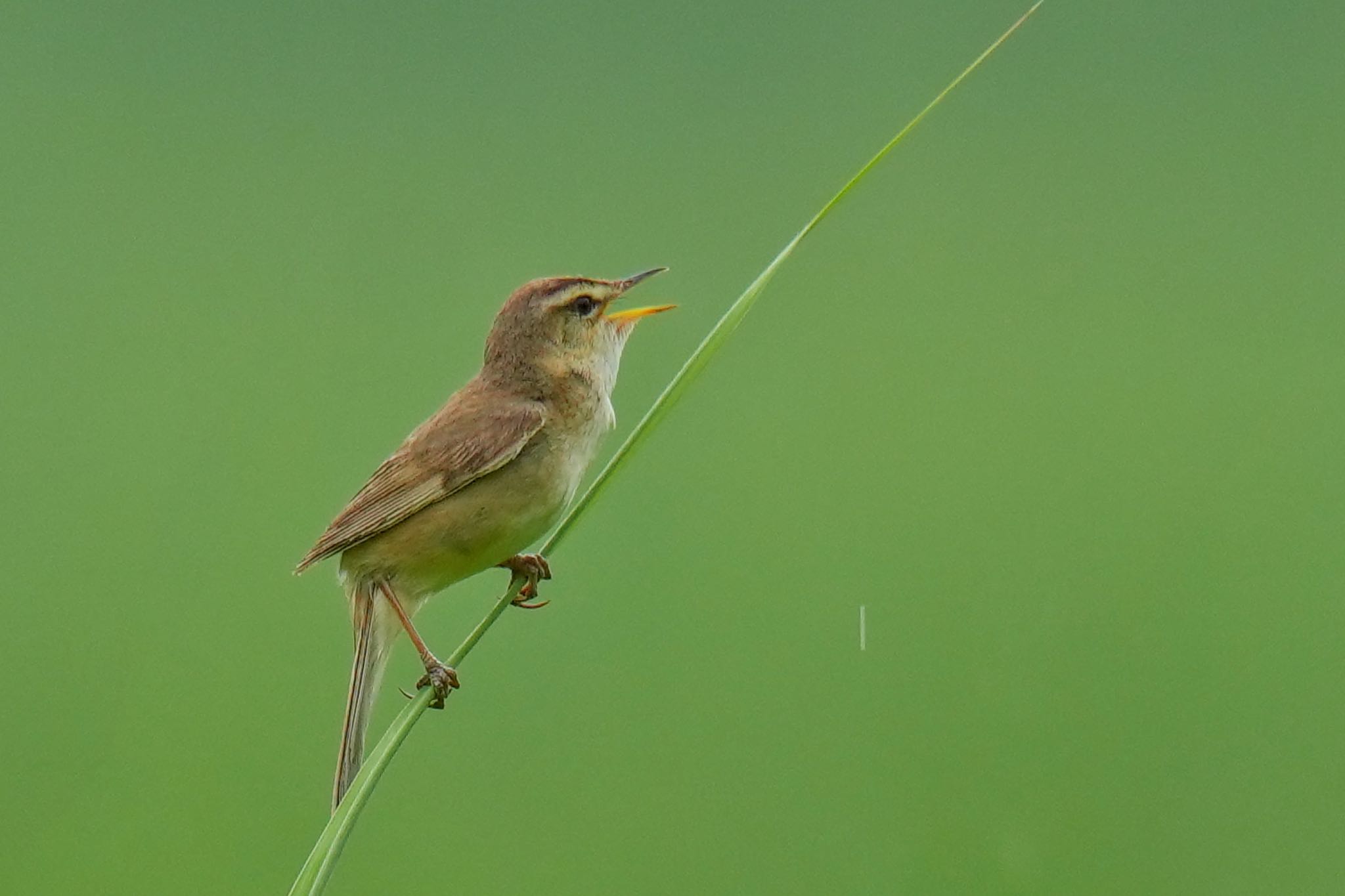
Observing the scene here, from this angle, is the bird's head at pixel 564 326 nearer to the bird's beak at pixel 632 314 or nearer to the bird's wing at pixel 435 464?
the bird's beak at pixel 632 314

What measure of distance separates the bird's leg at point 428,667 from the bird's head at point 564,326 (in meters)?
0.65

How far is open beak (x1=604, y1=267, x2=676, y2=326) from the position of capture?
135 inches

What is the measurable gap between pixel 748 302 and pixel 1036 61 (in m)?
7.18

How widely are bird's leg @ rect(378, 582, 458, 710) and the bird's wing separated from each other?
146mm

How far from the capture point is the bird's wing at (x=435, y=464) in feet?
10.9

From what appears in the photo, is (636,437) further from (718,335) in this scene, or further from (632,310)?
(632,310)

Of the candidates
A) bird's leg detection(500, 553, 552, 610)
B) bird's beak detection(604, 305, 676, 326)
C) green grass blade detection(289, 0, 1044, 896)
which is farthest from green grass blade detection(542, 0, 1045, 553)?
bird's leg detection(500, 553, 552, 610)

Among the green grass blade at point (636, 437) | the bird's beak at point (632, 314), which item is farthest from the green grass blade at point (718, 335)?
the bird's beak at point (632, 314)

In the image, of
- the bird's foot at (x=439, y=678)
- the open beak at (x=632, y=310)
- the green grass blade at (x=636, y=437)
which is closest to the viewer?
the green grass blade at (x=636, y=437)

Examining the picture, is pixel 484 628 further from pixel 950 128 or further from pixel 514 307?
pixel 950 128

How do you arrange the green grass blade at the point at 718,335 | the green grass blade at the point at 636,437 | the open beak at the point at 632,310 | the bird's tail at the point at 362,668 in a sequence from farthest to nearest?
the open beak at the point at 632,310
the bird's tail at the point at 362,668
the green grass blade at the point at 718,335
the green grass blade at the point at 636,437

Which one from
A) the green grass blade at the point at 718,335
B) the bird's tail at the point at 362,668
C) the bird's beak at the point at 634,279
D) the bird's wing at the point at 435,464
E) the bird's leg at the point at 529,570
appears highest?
the bird's beak at the point at 634,279

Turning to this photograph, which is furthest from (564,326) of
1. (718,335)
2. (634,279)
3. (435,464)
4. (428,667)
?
(718,335)

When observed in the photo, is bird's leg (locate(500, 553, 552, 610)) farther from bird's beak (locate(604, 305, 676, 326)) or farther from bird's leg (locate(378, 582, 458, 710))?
bird's beak (locate(604, 305, 676, 326))
